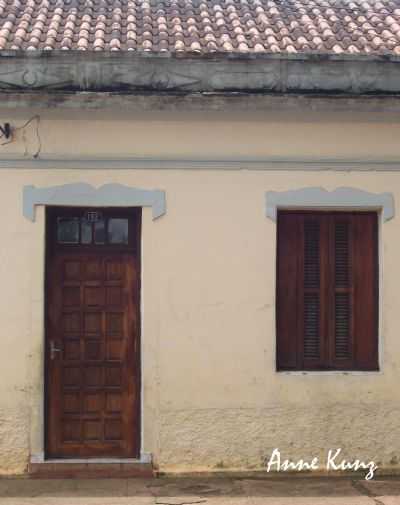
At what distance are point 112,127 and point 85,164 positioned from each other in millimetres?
461

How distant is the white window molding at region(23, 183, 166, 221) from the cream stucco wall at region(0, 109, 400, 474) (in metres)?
0.08

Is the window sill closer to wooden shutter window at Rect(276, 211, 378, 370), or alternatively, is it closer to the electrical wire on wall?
wooden shutter window at Rect(276, 211, 378, 370)

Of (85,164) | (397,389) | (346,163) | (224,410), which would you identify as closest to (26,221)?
(85,164)

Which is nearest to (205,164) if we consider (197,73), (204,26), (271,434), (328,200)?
(197,73)

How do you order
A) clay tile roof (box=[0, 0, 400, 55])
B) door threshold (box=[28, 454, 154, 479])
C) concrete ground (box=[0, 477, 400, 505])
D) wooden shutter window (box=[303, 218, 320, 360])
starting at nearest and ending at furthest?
concrete ground (box=[0, 477, 400, 505]) < door threshold (box=[28, 454, 154, 479]) < wooden shutter window (box=[303, 218, 320, 360]) < clay tile roof (box=[0, 0, 400, 55])

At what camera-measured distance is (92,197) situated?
8.10 metres

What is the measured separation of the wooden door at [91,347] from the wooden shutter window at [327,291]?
155cm

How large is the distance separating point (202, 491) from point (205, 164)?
3.19m

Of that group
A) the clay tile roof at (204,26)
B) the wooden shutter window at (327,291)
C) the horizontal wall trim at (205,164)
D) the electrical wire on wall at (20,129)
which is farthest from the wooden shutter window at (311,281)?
the electrical wire on wall at (20,129)

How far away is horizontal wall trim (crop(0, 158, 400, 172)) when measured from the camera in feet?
26.6

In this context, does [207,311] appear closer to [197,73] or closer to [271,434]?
[271,434]

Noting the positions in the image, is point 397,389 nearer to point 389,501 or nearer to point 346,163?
point 389,501

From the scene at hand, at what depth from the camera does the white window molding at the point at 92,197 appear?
26.4 feet

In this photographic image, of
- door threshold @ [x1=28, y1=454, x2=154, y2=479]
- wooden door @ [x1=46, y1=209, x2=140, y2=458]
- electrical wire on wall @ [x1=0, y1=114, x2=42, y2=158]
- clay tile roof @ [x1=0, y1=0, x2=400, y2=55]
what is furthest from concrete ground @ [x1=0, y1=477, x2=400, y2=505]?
clay tile roof @ [x1=0, y1=0, x2=400, y2=55]
